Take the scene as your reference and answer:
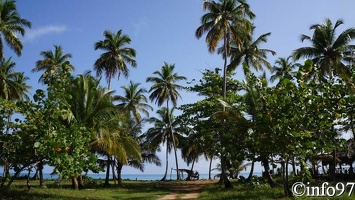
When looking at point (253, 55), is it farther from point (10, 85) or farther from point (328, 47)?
point (10, 85)

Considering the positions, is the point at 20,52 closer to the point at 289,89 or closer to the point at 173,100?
the point at 173,100

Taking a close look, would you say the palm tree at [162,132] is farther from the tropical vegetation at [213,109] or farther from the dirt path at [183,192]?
the dirt path at [183,192]

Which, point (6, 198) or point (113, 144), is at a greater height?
point (113, 144)

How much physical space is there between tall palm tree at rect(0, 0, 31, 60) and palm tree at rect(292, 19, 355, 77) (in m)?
23.8

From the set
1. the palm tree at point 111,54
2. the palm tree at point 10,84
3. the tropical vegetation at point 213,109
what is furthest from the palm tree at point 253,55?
the palm tree at point 10,84

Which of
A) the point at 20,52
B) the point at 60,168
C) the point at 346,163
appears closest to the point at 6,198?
the point at 60,168

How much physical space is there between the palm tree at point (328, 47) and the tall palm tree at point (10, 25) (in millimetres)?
23771

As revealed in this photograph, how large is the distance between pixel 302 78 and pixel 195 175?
34110 mm

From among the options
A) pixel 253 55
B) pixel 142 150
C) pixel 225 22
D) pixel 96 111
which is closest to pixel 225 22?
pixel 225 22

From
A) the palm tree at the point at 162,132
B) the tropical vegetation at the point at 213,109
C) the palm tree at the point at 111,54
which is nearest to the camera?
the tropical vegetation at the point at 213,109

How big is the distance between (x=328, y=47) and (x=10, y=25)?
2591 centimetres

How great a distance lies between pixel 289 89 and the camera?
41.2 feet

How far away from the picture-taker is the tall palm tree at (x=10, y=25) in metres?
25.9

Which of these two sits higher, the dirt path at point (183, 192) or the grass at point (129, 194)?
the grass at point (129, 194)
